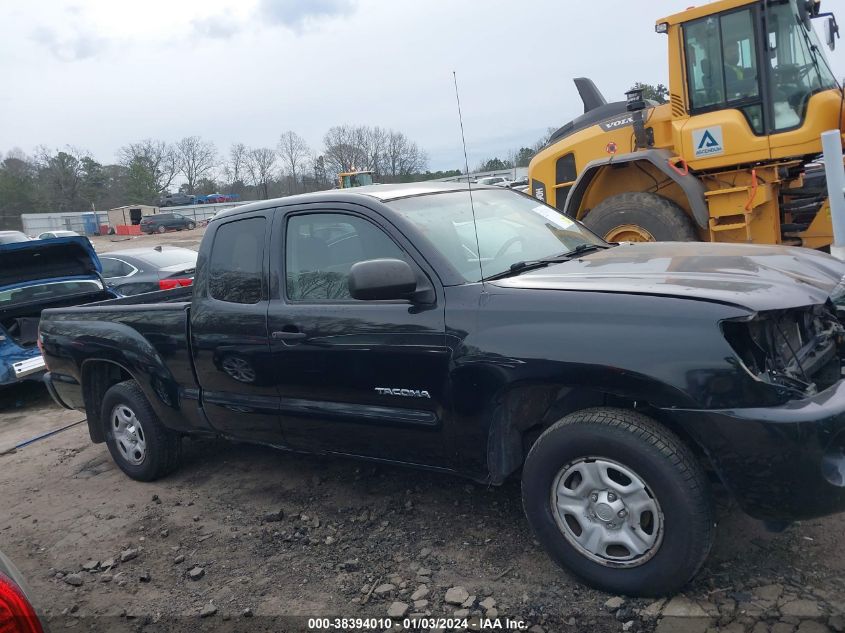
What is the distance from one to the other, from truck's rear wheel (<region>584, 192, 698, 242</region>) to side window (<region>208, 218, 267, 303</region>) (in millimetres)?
4552

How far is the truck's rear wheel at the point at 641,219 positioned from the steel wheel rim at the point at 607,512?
4.93 metres

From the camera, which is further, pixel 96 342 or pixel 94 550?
pixel 96 342

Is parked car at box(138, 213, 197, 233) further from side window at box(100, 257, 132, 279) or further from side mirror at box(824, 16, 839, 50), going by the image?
side mirror at box(824, 16, 839, 50)

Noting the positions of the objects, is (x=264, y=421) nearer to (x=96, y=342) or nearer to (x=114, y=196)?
(x=96, y=342)

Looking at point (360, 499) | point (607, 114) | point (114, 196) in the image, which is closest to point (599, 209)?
point (607, 114)

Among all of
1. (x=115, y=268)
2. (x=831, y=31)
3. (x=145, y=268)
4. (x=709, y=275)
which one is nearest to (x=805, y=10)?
(x=831, y=31)

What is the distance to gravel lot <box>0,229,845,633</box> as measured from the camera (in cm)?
293

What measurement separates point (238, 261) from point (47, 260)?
205 inches

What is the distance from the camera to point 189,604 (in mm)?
3410

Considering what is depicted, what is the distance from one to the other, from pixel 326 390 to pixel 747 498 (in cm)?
210

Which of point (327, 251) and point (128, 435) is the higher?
point (327, 251)

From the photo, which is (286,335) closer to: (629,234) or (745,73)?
(629,234)

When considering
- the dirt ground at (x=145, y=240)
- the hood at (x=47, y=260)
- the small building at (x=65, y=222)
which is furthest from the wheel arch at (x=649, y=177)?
the small building at (x=65, y=222)

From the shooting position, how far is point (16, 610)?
194cm
